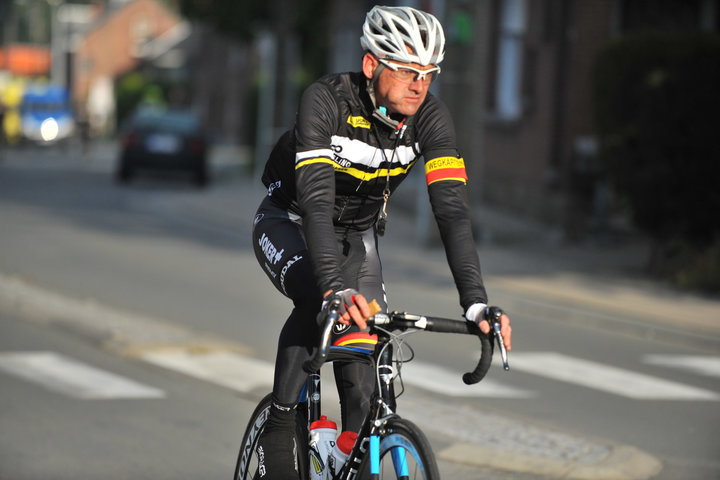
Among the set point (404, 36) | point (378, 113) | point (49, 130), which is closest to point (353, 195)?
point (378, 113)

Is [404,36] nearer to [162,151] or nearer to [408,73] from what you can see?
[408,73]

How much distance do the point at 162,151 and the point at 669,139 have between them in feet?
48.1

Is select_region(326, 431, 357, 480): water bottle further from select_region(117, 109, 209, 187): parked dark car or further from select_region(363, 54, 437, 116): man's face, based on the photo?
select_region(117, 109, 209, 187): parked dark car

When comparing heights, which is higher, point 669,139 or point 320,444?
point 320,444

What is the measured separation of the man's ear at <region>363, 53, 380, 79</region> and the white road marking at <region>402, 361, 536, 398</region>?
13.1ft

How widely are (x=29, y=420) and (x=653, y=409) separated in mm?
3802

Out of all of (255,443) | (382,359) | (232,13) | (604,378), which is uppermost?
(382,359)

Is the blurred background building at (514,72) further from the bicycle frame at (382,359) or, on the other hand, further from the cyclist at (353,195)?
the bicycle frame at (382,359)

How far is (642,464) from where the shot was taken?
5992mm

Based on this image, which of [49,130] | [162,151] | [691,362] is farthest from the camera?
[49,130]

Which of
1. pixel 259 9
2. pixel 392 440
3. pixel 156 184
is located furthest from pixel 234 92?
pixel 392 440

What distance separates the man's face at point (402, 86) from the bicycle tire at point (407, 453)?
1.02 m

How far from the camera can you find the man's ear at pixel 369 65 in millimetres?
3875

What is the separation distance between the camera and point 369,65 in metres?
3.90
